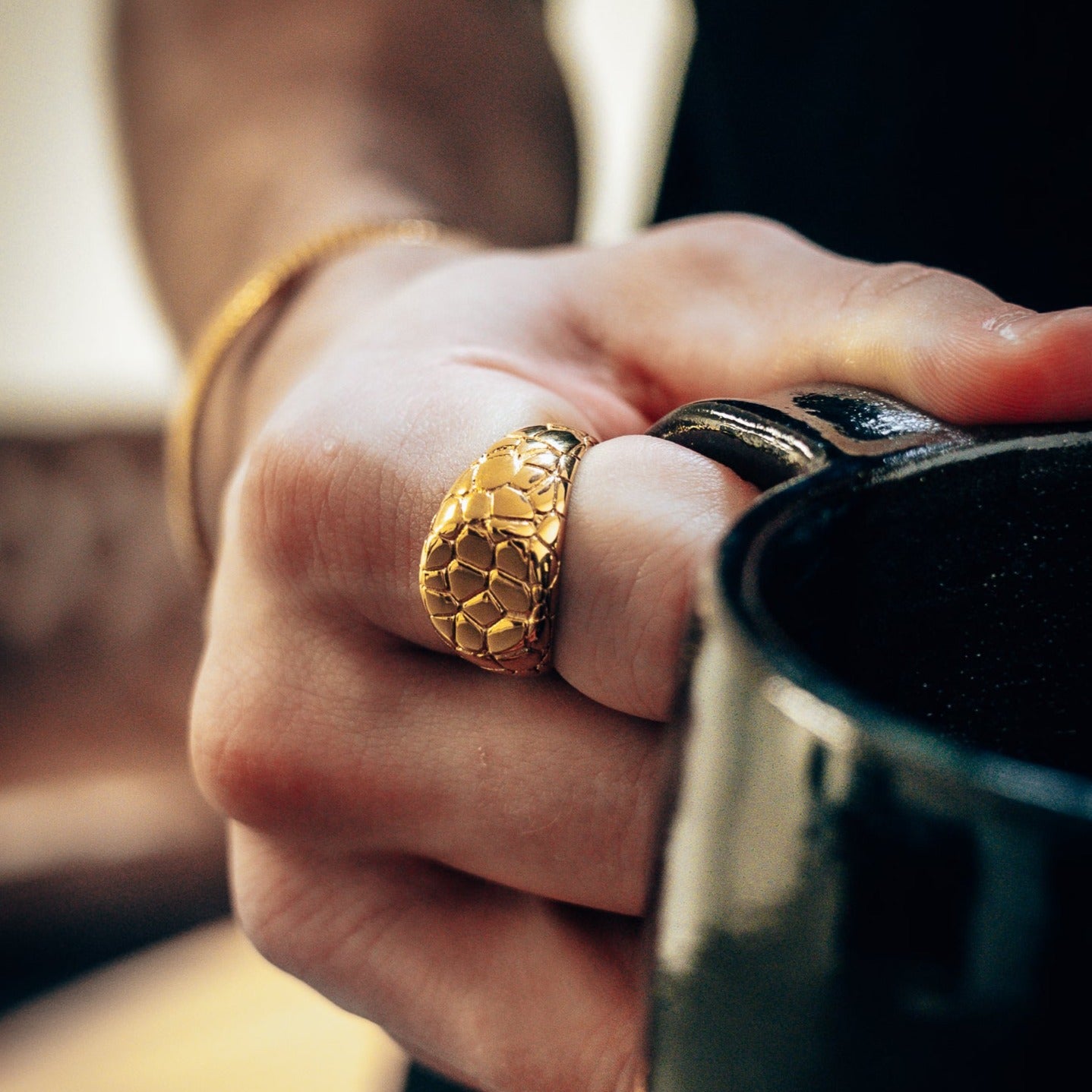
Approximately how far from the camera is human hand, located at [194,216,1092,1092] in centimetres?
35

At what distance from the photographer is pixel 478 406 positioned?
0.40 metres

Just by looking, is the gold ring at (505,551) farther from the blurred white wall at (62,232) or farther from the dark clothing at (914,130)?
the blurred white wall at (62,232)

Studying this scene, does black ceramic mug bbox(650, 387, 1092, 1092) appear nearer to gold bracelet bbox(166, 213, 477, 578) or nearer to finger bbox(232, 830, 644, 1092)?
finger bbox(232, 830, 644, 1092)

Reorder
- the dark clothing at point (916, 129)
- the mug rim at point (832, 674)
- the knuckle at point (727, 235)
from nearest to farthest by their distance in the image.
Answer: the mug rim at point (832, 674) → the knuckle at point (727, 235) → the dark clothing at point (916, 129)

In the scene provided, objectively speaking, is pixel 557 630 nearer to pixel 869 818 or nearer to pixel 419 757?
pixel 419 757

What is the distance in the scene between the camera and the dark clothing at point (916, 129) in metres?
0.72

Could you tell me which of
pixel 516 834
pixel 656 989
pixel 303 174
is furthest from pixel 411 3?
pixel 656 989

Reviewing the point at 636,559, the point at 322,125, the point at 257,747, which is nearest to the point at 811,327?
the point at 636,559

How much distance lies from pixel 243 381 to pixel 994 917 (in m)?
0.67

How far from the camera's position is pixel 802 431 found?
0.28 metres

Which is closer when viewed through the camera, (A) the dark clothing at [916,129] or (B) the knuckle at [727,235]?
(B) the knuckle at [727,235]

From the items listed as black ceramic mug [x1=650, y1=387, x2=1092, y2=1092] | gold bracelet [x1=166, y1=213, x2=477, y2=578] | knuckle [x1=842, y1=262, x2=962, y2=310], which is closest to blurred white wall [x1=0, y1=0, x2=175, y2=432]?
gold bracelet [x1=166, y1=213, x2=477, y2=578]

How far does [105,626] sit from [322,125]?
140 cm

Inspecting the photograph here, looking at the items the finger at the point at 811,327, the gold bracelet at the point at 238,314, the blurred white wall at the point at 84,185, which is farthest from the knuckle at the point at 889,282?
the blurred white wall at the point at 84,185
